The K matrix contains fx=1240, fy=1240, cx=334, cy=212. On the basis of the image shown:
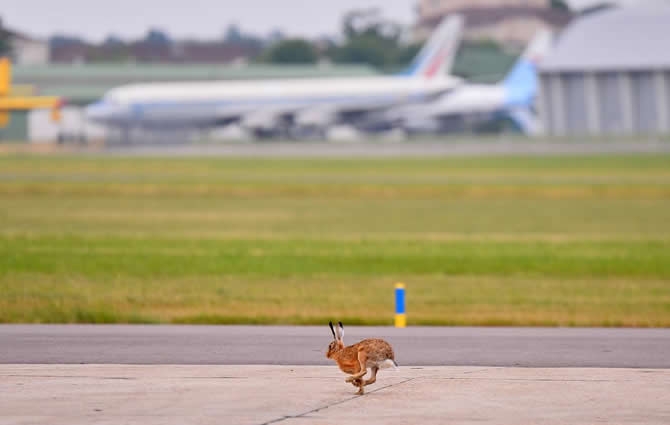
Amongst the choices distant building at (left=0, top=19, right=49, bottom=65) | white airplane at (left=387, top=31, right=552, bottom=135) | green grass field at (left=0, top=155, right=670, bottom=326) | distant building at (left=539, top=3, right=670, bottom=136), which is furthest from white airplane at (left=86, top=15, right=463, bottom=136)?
distant building at (left=0, top=19, right=49, bottom=65)

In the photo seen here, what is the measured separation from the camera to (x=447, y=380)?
44.0 ft

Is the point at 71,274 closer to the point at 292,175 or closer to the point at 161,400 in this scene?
the point at 161,400

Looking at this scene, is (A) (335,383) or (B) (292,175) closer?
(A) (335,383)

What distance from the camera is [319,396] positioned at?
12.4m

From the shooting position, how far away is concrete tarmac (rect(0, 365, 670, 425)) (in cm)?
1127

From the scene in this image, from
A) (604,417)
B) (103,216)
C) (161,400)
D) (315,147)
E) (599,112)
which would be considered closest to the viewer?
(604,417)

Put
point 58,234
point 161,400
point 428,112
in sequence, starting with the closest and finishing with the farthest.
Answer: point 161,400, point 58,234, point 428,112

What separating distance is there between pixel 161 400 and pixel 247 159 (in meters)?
66.9

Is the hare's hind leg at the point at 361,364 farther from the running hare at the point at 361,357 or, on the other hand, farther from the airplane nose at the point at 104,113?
the airplane nose at the point at 104,113

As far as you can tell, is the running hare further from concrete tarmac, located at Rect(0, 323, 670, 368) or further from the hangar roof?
the hangar roof

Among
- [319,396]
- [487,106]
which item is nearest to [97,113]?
[487,106]

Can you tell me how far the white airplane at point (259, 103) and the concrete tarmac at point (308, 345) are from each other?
86.5 metres

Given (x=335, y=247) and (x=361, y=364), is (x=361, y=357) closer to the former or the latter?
(x=361, y=364)

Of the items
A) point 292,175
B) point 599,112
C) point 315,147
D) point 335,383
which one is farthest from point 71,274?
point 599,112
